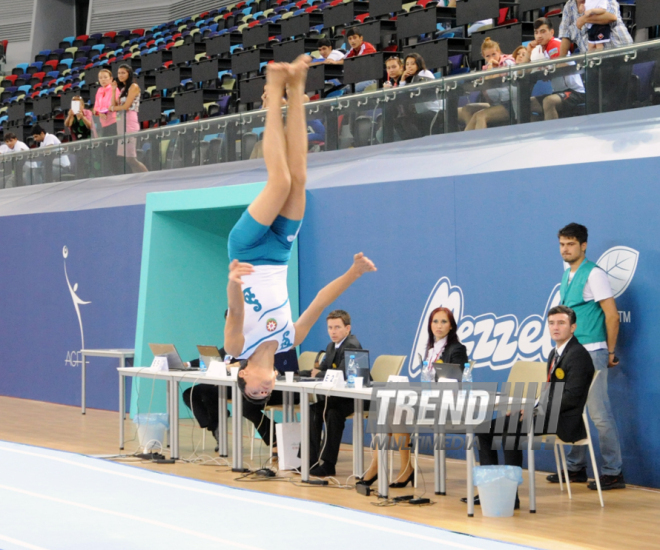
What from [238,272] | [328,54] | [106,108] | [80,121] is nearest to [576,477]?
[238,272]

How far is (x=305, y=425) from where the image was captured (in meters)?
6.14

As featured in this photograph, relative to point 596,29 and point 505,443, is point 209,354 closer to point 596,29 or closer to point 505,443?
point 505,443

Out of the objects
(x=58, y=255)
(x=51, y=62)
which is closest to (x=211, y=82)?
(x=58, y=255)

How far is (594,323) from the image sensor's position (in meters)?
5.72

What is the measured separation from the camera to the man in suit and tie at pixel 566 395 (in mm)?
5402

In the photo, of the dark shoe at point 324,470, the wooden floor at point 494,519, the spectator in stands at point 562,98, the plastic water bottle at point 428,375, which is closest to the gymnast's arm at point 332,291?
the wooden floor at point 494,519

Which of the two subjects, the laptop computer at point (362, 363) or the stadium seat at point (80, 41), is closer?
the laptop computer at point (362, 363)

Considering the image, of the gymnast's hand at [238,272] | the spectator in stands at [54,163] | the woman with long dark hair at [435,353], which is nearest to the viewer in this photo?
the gymnast's hand at [238,272]

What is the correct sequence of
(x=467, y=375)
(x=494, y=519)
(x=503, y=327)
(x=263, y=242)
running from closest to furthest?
(x=263, y=242) < (x=494, y=519) < (x=467, y=375) < (x=503, y=327)

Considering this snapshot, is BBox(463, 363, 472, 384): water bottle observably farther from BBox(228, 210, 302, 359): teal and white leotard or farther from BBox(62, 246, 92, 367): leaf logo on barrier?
BBox(62, 246, 92, 367): leaf logo on barrier

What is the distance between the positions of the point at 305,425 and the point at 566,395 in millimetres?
1729

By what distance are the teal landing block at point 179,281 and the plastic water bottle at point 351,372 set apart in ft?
10.4

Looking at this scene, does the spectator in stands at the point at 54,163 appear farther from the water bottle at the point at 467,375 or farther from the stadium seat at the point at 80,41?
the stadium seat at the point at 80,41

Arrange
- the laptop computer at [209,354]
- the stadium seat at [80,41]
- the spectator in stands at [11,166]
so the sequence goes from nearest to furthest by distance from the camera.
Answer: the laptop computer at [209,354] → the spectator in stands at [11,166] → the stadium seat at [80,41]
